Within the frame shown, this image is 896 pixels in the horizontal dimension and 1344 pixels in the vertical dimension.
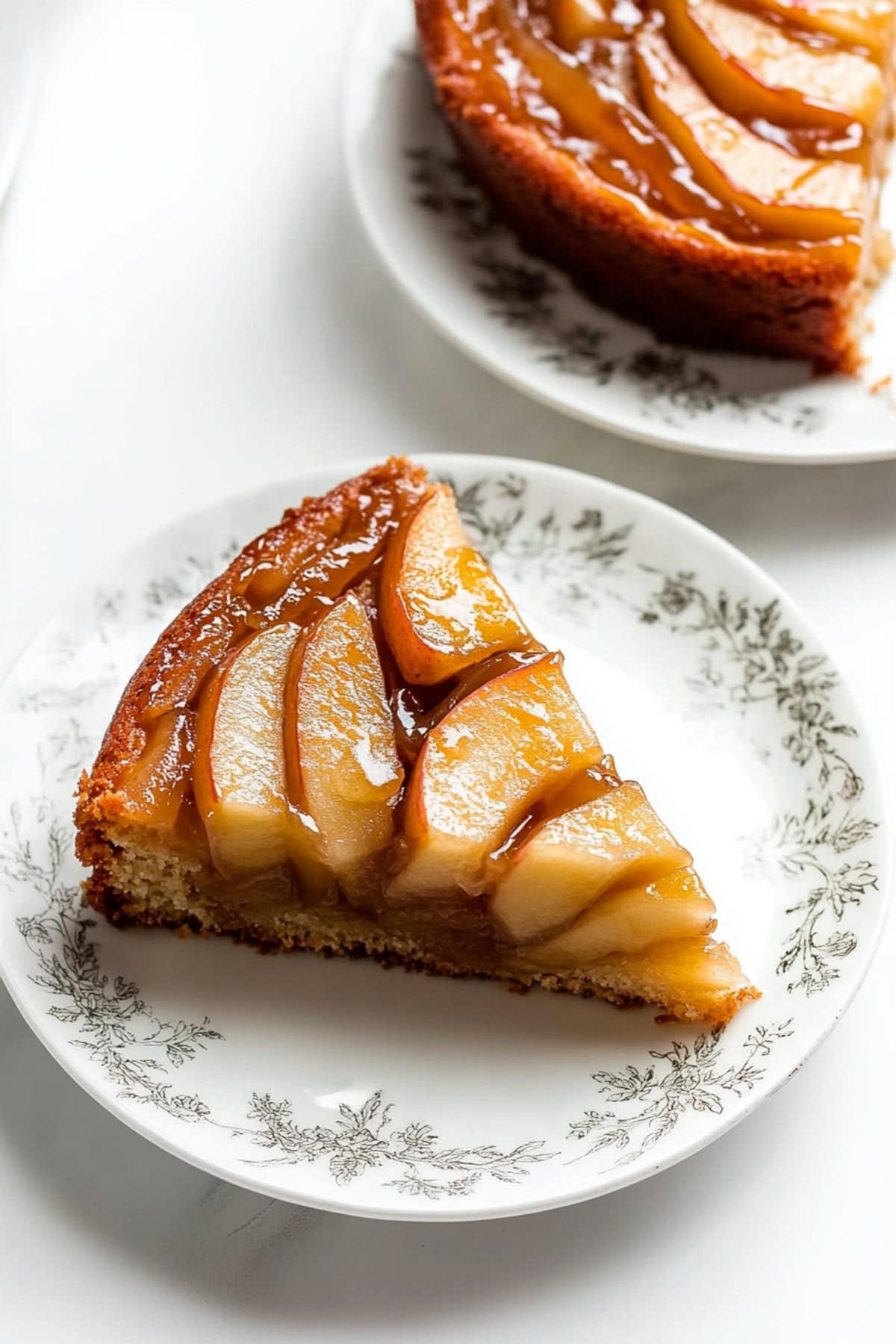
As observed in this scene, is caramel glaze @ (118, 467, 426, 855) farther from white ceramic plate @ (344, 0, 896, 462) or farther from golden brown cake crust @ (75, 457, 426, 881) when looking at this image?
white ceramic plate @ (344, 0, 896, 462)

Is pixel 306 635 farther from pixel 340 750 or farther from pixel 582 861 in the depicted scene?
pixel 582 861

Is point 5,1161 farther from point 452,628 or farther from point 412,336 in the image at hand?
point 412,336

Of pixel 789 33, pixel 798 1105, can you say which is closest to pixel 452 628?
pixel 798 1105

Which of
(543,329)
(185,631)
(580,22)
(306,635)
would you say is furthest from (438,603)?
(580,22)

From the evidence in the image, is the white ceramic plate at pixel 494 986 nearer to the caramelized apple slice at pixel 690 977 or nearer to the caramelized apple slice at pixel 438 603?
the caramelized apple slice at pixel 690 977

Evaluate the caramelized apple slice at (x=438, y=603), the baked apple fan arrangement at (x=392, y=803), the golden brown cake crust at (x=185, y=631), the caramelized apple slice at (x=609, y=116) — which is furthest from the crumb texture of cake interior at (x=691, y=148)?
the baked apple fan arrangement at (x=392, y=803)

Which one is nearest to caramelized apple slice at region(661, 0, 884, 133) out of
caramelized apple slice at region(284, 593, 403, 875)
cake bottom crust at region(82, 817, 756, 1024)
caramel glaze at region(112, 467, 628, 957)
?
caramel glaze at region(112, 467, 628, 957)
